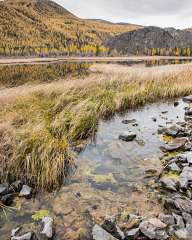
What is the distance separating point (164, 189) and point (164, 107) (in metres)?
6.00

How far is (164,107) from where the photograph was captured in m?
9.62

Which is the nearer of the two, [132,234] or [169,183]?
[132,234]

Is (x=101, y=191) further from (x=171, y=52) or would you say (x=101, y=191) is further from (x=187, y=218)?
(x=171, y=52)

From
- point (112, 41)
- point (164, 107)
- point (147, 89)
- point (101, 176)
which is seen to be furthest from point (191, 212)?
point (112, 41)

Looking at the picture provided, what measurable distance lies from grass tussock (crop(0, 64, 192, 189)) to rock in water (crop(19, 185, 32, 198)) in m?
0.18

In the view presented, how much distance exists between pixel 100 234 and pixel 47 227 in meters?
0.70

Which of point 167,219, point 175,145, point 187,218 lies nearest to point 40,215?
point 167,219

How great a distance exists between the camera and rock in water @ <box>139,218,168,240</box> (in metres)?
3.03

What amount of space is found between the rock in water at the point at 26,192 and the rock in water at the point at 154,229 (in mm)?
→ 1854

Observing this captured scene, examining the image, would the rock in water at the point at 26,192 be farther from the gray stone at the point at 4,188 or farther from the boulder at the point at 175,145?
the boulder at the point at 175,145

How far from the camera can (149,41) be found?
88188 millimetres

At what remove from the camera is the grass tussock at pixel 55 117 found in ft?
14.5

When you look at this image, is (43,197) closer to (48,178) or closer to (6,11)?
(48,178)

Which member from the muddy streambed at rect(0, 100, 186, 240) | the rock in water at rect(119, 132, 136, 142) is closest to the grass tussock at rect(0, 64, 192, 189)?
the muddy streambed at rect(0, 100, 186, 240)
